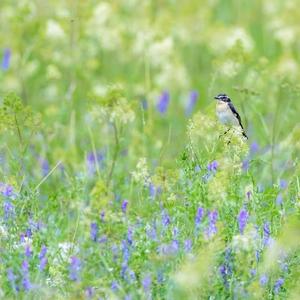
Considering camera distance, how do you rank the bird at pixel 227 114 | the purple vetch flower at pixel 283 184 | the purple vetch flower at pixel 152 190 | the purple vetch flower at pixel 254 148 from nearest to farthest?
the bird at pixel 227 114 → the purple vetch flower at pixel 152 190 → the purple vetch flower at pixel 283 184 → the purple vetch flower at pixel 254 148

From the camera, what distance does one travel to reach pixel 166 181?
3775mm

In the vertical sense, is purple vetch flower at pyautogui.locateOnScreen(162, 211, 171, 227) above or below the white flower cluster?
below

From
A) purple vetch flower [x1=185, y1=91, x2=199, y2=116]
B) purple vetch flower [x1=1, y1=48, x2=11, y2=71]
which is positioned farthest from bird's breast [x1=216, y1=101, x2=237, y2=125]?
purple vetch flower [x1=1, y1=48, x2=11, y2=71]

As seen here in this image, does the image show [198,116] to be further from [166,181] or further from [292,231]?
[292,231]

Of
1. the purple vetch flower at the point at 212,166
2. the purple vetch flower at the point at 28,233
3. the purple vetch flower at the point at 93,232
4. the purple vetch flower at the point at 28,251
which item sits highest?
the purple vetch flower at the point at 212,166

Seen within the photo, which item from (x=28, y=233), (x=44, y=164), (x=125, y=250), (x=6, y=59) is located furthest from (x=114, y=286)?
(x=6, y=59)

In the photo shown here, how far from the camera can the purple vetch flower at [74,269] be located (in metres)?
3.43

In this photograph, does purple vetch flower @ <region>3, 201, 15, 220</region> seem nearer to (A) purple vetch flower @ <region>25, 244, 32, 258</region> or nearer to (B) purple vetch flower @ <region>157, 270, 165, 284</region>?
(A) purple vetch flower @ <region>25, 244, 32, 258</region>

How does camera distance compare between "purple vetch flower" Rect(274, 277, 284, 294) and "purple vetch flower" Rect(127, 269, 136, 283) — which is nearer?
"purple vetch flower" Rect(127, 269, 136, 283)

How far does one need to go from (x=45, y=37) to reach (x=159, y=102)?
1.01m

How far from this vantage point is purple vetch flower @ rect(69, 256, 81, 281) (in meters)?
3.43

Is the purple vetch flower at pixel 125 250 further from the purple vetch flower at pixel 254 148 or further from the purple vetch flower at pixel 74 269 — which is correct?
the purple vetch flower at pixel 254 148

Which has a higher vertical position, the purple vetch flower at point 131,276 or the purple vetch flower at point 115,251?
the purple vetch flower at point 115,251

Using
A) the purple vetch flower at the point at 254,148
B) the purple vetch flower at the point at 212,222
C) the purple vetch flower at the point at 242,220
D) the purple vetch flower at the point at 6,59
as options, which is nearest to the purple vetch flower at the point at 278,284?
the purple vetch flower at the point at 242,220
